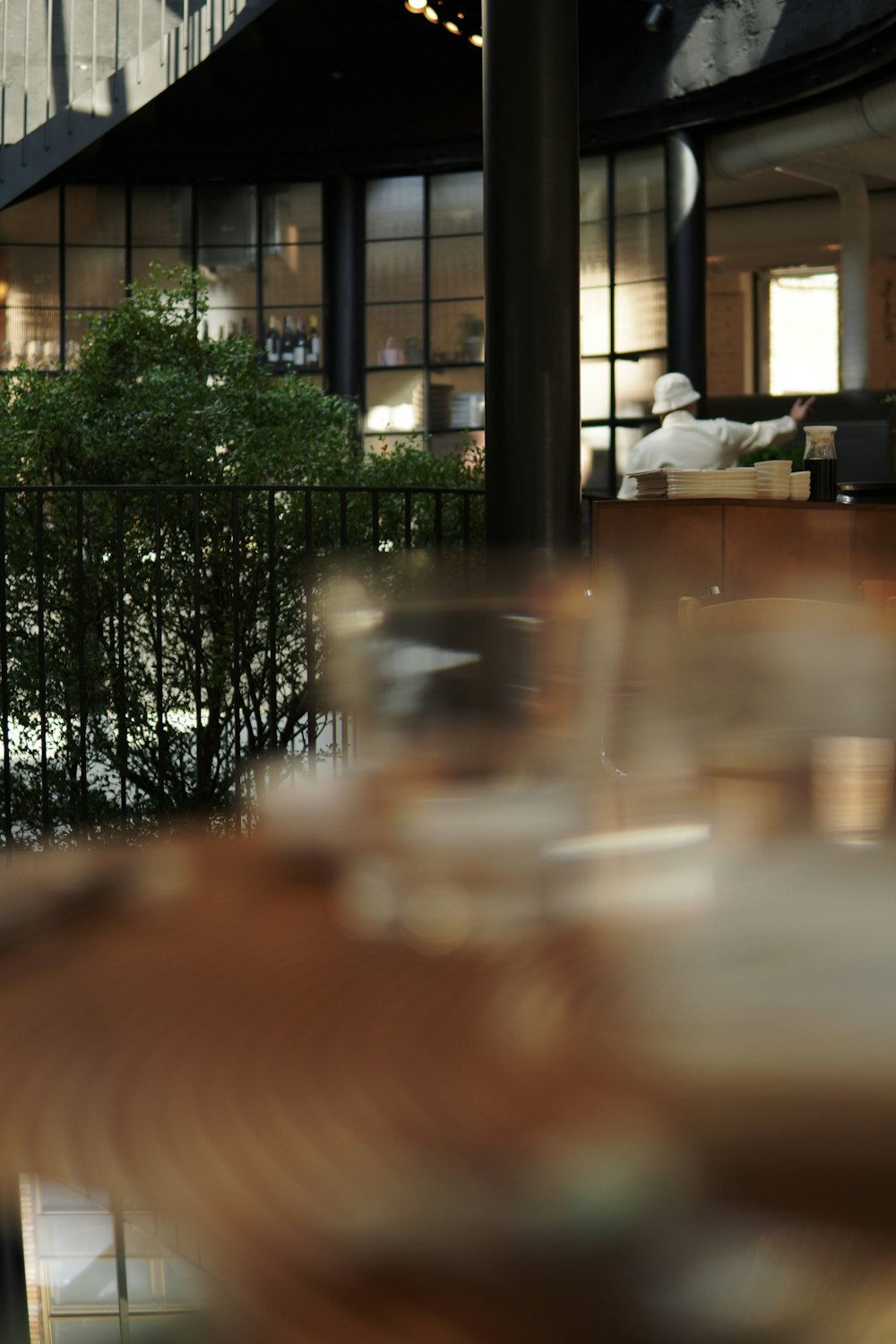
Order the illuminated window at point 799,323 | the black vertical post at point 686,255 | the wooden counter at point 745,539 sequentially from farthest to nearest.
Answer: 1. the illuminated window at point 799,323
2. the black vertical post at point 686,255
3. the wooden counter at point 745,539

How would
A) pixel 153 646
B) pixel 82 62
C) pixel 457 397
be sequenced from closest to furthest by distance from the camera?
pixel 153 646 → pixel 82 62 → pixel 457 397

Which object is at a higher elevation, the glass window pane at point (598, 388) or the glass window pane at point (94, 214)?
the glass window pane at point (94, 214)

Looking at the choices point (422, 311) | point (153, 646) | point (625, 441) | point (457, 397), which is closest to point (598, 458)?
point (625, 441)

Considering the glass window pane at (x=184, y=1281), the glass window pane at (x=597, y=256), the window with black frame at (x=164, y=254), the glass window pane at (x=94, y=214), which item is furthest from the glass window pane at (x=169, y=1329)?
the glass window pane at (x=94, y=214)

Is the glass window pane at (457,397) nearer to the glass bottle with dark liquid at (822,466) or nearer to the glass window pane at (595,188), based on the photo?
the glass window pane at (595,188)

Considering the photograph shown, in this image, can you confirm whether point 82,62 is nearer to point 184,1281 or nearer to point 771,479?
point 771,479

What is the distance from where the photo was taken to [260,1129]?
423mm

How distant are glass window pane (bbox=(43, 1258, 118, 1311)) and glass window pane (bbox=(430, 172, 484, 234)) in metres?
10.5

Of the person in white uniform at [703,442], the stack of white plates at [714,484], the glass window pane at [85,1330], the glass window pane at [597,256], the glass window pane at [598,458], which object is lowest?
the glass window pane at [85,1330]

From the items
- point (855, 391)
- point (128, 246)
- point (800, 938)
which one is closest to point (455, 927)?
point (800, 938)

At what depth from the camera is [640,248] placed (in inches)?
390

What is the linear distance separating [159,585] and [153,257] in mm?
7714

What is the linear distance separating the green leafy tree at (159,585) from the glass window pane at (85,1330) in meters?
3.34

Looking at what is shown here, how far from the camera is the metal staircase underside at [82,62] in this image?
9.16 m
